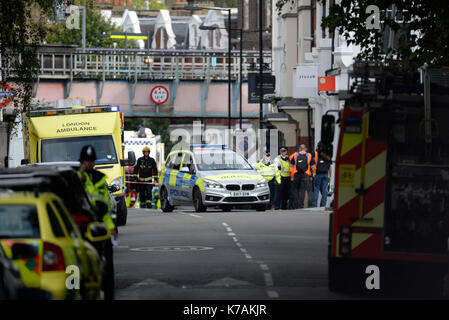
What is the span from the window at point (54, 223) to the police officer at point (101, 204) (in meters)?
1.64

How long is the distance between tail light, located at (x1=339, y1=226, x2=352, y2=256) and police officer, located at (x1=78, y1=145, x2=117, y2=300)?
7.76ft

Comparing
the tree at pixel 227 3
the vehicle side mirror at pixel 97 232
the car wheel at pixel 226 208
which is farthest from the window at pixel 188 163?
the tree at pixel 227 3

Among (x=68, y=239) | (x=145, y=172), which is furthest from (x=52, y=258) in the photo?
(x=145, y=172)

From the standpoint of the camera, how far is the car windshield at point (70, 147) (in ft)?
103

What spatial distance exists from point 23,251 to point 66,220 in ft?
3.56

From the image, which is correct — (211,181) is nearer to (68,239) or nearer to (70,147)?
(70,147)

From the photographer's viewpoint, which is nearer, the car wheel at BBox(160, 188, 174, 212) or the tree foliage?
the tree foliage

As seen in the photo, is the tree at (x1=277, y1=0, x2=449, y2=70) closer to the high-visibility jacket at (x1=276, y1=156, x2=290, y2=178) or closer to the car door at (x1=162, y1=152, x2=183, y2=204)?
the car door at (x1=162, y1=152, x2=183, y2=204)

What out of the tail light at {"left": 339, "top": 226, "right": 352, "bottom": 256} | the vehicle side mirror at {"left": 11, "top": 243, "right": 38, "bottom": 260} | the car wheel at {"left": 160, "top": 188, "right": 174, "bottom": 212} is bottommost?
the car wheel at {"left": 160, "top": 188, "right": 174, "bottom": 212}

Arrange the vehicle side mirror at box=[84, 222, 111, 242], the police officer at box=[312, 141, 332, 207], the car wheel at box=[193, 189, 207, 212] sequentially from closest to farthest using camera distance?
the vehicle side mirror at box=[84, 222, 111, 242] < the car wheel at box=[193, 189, 207, 212] < the police officer at box=[312, 141, 332, 207]

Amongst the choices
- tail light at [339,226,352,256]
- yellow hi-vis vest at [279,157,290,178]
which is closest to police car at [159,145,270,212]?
yellow hi-vis vest at [279,157,290,178]

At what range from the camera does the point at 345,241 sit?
14328 millimetres

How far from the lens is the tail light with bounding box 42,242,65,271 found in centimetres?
995

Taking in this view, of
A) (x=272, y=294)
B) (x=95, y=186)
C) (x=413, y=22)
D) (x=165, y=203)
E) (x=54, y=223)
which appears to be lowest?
(x=165, y=203)
